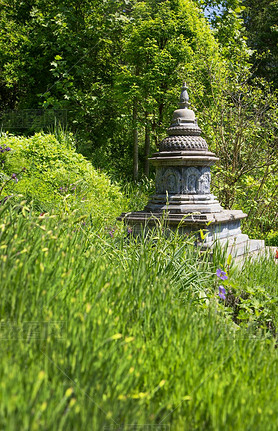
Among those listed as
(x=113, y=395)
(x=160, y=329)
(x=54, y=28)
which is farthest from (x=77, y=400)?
(x=54, y=28)

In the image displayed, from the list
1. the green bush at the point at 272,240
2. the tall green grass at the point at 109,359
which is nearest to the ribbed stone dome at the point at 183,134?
the green bush at the point at 272,240

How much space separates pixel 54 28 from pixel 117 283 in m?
11.6

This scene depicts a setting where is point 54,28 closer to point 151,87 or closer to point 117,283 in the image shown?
point 151,87

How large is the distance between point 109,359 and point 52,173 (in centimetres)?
737

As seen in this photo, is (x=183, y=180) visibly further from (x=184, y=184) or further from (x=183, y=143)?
(x=183, y=143)

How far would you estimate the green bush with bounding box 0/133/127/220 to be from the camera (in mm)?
8227

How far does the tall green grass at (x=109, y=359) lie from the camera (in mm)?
1643

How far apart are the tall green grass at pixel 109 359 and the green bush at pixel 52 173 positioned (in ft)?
17.4

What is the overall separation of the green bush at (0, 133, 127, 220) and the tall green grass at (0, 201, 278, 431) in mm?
5309

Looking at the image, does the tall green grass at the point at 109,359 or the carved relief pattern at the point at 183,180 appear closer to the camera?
the tall green grass at the point at 109,359

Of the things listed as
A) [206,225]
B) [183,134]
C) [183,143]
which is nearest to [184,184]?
[183,143]

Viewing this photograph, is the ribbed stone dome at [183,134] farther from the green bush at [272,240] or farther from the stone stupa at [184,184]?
the green bush at [272,240]

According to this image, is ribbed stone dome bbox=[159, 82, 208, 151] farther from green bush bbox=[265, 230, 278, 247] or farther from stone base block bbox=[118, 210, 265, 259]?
green bush bbox=[265, 230, 278, 247]

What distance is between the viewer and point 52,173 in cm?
902
